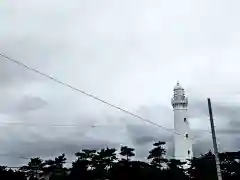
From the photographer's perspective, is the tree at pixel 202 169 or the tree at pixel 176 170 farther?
the tree at pixel 176 170

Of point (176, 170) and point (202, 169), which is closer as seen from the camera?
point (202, 169)

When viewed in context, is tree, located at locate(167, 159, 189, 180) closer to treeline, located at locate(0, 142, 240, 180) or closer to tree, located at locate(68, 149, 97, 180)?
treeline, located at locate(0, 142, 240, 180)

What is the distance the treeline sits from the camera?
207ft

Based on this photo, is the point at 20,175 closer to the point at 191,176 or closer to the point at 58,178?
the point at 58,178

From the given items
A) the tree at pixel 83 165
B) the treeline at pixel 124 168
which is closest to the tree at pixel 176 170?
the treeline at pixel 124 168

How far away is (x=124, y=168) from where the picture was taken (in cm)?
6469

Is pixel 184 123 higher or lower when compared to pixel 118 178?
higher

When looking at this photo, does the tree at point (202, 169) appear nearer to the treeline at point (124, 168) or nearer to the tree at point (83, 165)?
the treeline at point (124, 168)

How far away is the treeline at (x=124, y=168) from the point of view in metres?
63.0

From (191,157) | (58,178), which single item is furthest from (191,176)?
(58,178)

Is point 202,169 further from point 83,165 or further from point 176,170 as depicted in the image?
point 83,165

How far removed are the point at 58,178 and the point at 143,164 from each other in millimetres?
14777

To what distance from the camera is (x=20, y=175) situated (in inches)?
2596

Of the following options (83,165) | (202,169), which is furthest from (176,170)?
(83,165)
